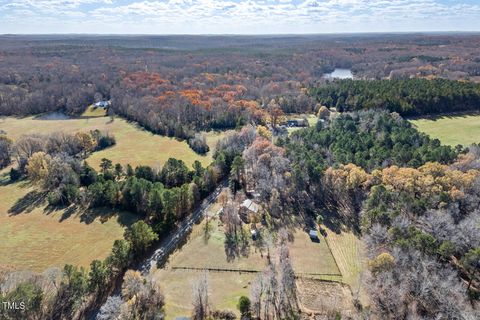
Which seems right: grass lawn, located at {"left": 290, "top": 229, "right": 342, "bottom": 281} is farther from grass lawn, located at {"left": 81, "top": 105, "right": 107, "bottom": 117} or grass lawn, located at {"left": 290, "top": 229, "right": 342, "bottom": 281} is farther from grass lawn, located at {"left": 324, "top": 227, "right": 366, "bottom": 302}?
grass lawn, located at {"left": 81, "top": 105, "right": 107, "bottom": 117}

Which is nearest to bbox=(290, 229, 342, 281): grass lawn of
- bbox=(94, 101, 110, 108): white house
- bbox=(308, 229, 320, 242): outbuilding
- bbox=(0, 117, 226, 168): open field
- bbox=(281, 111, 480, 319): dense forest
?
bbox=(308, 229, 320, 242): outbuilding

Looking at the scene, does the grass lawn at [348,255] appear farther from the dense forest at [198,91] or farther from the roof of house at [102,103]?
the roof of house at [102,103]

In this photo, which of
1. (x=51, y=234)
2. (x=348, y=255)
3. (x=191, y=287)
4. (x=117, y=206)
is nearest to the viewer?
(x=191, y=287)

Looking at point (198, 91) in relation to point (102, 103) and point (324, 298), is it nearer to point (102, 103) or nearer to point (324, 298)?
point (102, 103)

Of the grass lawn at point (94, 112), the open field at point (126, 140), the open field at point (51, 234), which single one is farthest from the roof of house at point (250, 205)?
the grass lawn at point (94, 112)

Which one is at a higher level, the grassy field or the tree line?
the grassy field

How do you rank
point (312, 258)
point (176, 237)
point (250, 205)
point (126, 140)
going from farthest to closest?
point (126, 140), point (250, 205), point (176, 237), point (312, 258)

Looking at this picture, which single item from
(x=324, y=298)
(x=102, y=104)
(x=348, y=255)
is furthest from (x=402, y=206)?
(x=102, y=104)

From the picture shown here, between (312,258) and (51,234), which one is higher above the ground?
(312,258)
